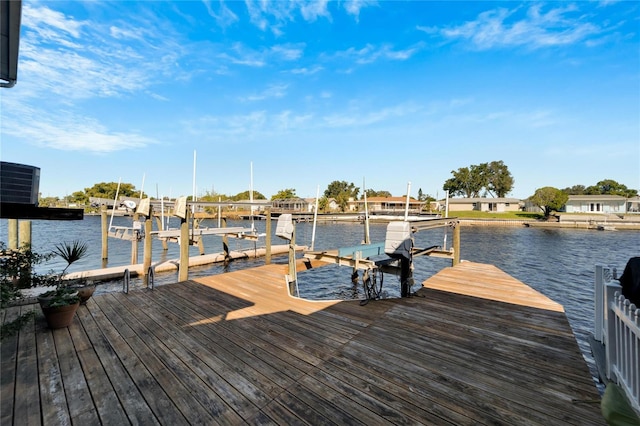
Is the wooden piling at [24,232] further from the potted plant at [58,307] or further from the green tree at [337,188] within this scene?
the green tree at [337,188]

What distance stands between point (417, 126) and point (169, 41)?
16090mm

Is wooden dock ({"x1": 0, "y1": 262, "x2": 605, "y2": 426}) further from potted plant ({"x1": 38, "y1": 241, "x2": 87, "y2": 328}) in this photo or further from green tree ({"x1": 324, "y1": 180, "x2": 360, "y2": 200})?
green tree ({"x1": 324, "y1": 180, "x2": 360, "y2": 200})

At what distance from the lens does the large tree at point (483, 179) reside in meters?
76.0

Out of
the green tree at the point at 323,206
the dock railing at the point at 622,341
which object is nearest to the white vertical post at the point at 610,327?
the dock railing at the point at 622,341

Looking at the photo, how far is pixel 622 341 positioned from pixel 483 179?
8732 cm

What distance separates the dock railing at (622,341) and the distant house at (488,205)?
219 ft

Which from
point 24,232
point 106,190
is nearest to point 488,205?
point 24,232

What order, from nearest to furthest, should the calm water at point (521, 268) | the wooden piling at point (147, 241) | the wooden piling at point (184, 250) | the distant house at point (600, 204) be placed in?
1. the wooden piling at point (184, 250)
2. the wooden piling at point (147, 241)
3. the calm water at point (521, 268)
4. the distant house at point (600, 204)

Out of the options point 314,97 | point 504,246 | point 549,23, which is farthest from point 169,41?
point 504,246

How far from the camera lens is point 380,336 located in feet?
13.0

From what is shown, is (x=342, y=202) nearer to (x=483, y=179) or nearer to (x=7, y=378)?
(x=483, y=179)

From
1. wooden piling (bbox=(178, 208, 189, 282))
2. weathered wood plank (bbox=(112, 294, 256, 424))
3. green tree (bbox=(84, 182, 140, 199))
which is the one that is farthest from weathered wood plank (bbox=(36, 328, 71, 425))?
green tree (bbox=(84, 182, 140, 199))

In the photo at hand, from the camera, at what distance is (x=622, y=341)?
9.18 feet

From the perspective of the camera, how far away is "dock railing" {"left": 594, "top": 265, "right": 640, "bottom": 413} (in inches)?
95.0
